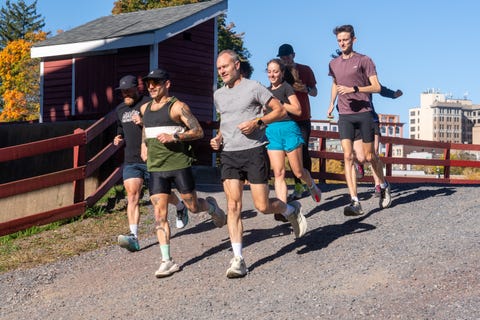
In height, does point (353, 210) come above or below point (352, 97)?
below

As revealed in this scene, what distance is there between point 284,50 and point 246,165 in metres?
2.62

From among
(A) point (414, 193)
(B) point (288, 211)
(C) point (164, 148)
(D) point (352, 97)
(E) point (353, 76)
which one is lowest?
(A) point (414, 193)

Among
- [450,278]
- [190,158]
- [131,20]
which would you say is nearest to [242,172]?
[190,158]

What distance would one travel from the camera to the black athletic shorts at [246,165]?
262 inches

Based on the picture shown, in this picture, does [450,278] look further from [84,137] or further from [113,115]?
[113,115]

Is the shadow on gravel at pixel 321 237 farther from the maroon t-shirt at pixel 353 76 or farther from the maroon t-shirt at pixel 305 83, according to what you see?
the maroon t-shirt at pixel 305 83

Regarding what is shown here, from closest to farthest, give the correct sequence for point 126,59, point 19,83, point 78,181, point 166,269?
point 166,269
point 78,181
point 126,59
point 19,83

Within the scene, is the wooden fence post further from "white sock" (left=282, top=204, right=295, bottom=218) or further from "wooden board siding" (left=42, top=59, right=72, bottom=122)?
"wooden board siding" (left=42, top=59, right=72, bottom=122)

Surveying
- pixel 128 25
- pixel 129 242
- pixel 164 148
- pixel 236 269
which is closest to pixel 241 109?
pixel 164 148

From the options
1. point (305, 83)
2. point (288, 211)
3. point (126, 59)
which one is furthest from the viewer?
point (126, 59)

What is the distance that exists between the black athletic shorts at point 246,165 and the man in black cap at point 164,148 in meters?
0.46

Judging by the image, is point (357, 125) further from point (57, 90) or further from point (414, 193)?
point (57, 90)

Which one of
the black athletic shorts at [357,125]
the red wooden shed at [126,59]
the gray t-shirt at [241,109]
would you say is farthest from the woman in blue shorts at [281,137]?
the red wooden shed at [126,59]

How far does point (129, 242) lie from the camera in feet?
26.1
